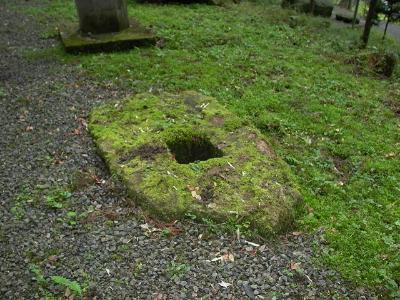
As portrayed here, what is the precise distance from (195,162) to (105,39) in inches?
207

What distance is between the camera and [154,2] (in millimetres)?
14883

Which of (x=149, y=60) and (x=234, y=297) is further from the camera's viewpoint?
(x=149, y=60)

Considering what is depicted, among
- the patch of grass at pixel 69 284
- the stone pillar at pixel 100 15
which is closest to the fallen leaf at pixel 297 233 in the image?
the patch of grass at pixel 69 284

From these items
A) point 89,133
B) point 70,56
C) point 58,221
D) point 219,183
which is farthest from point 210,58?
point 58,221

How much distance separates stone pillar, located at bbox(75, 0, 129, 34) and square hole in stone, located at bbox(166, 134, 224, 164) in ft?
16.2

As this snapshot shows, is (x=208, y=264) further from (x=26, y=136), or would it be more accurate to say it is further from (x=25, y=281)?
(x=26, y=136)

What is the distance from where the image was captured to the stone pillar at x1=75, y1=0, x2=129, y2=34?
10.0m

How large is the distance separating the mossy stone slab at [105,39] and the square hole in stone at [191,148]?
453 cm

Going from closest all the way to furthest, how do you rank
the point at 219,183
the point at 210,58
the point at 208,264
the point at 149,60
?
the point at 208,264 < the point at 219,183 < the point at 149,60 < the point at 210,58

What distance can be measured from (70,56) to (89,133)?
3.61 meters

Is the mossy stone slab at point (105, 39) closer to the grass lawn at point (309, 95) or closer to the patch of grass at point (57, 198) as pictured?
the grass lawn at point (309, 95)

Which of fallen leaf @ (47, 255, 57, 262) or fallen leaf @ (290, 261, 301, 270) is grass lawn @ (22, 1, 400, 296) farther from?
fallen leaf @ (47, 255, 57, 262)

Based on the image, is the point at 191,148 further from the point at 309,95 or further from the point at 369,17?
the point at 369,17

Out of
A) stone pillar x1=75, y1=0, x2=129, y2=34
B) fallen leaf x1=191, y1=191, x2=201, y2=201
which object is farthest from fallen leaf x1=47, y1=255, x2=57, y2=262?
stone pillar x1=75, y1=0, x2=129, y2=34
